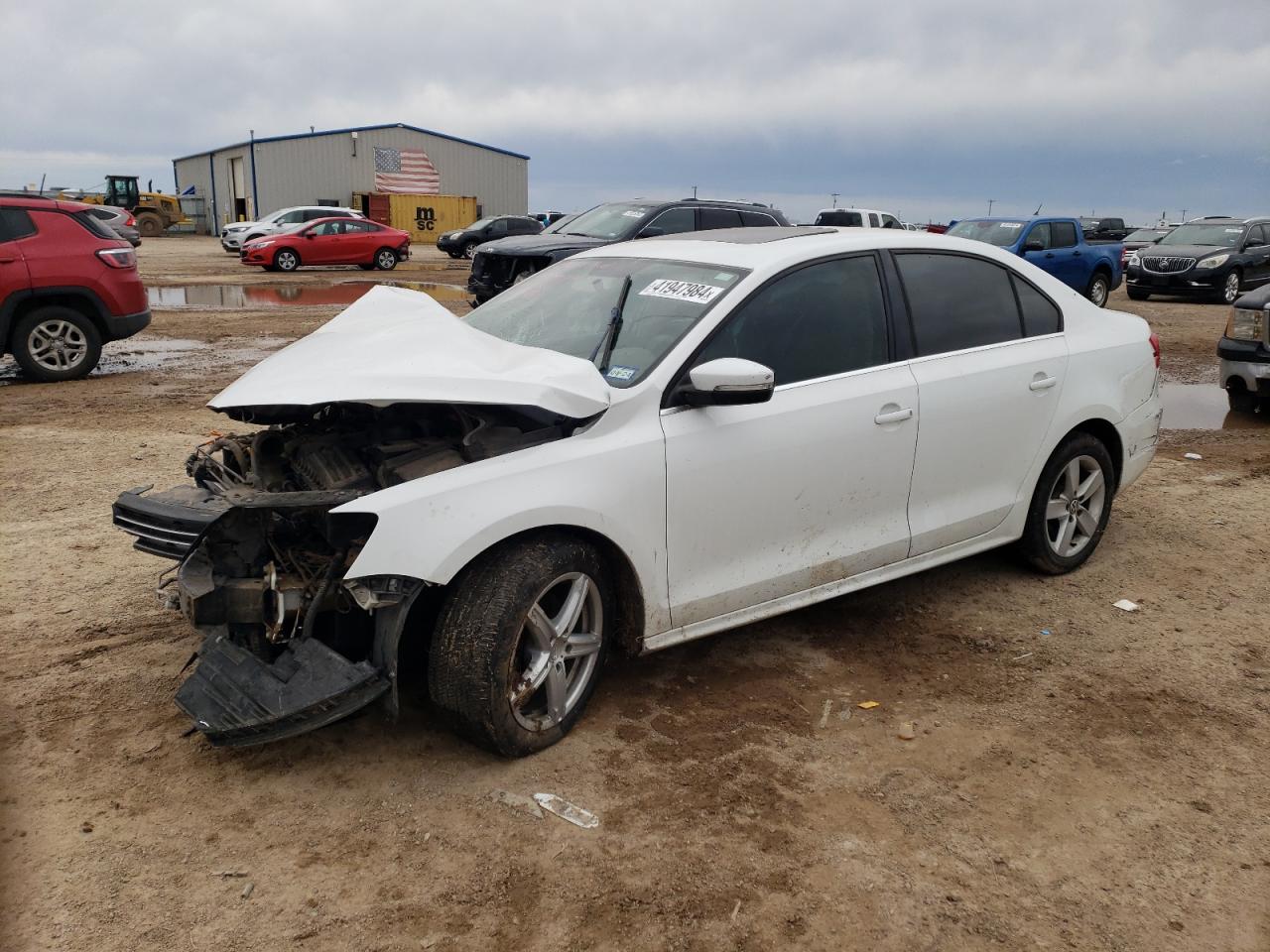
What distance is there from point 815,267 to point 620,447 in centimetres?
126

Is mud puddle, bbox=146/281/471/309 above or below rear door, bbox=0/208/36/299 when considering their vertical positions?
below

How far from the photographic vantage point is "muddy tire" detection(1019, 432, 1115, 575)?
4.92 meters

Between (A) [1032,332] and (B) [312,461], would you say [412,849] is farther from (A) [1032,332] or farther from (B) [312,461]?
(A) [1032,332]

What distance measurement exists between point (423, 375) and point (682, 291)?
1132mm

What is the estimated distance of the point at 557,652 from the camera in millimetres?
3430

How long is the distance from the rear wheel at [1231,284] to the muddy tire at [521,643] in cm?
2066

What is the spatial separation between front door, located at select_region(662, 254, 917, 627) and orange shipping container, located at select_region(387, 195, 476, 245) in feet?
163

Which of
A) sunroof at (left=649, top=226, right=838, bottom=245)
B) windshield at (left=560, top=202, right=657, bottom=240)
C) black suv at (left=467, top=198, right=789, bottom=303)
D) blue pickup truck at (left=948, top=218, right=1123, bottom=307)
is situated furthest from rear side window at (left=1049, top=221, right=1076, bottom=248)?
sunroof at (left=649, top=226, right=838, bottom=245)

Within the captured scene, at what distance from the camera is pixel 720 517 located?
371 centimetres

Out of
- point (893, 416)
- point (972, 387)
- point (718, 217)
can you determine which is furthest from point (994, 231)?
point (893, 416)

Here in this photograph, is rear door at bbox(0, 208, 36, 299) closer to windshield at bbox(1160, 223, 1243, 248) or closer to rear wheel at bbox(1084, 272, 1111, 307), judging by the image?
rear wheel at bbox(1084, 272, 1111, 307)

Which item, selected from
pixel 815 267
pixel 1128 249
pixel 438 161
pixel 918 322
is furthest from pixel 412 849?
pixel 438 161

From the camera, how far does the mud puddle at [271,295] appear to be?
18.4 m

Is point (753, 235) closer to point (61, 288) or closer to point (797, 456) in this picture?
point (797, 456)
